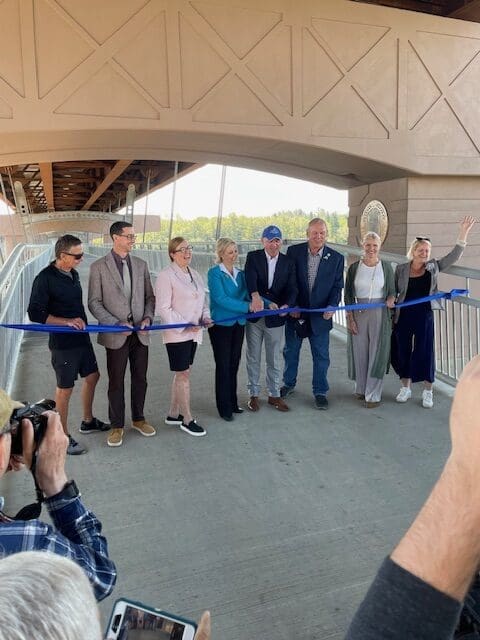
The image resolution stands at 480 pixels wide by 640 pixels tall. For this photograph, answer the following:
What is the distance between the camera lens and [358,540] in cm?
291

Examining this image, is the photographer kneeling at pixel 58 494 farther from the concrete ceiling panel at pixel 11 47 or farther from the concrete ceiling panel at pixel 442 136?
the concrete ceiling panel at pixel 442 136

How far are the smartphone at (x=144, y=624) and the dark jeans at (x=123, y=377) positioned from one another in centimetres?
279

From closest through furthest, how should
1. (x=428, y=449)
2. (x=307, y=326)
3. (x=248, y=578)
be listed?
(x=248, y=578)
(x=428, y=449)
(x=307, y=326)

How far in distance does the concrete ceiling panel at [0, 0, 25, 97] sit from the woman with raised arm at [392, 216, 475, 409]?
16.9 feet

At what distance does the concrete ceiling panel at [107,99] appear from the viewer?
263 inches

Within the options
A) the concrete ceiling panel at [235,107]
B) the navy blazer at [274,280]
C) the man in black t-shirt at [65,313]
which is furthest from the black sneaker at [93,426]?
the concrete ceiling panel at [235,107]

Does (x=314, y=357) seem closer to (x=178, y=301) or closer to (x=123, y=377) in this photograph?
(x=178, y=301)

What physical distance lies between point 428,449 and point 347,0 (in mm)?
6783

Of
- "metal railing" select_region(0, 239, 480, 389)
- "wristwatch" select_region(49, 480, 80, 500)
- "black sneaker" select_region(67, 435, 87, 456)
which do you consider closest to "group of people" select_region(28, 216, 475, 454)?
"black sneaker" select_region(67, 435, 87, 456)

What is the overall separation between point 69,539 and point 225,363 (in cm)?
320

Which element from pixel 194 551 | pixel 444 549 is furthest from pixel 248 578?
pixel 444 549

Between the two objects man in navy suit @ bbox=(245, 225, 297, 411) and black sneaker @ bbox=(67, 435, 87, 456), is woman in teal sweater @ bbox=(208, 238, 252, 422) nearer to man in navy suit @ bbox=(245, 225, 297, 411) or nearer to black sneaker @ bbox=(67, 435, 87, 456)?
man in navy suit @ bbox=(245, 225, 297, 411)

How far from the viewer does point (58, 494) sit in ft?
5.19

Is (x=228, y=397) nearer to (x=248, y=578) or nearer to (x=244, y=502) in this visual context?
(x=244, y=502)
